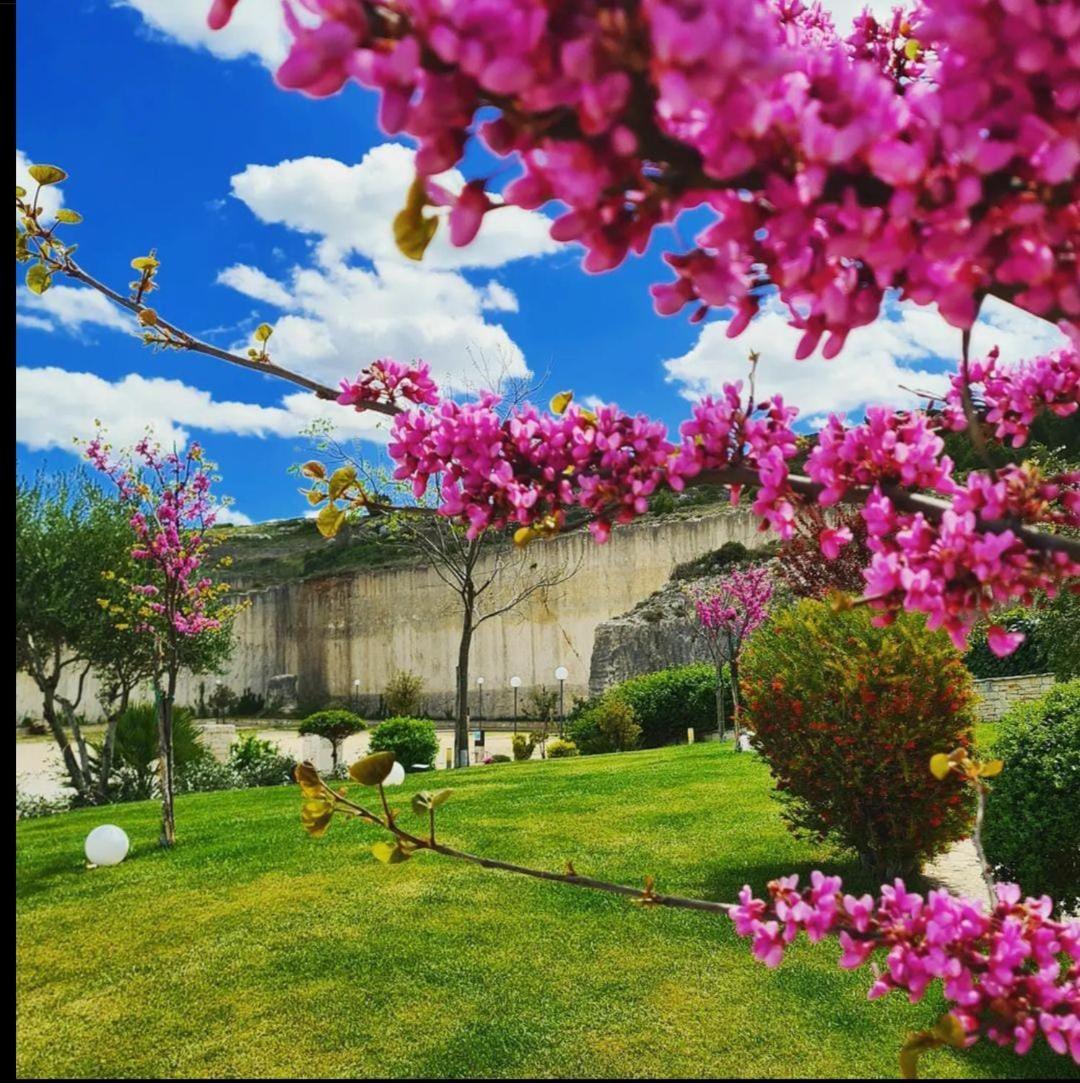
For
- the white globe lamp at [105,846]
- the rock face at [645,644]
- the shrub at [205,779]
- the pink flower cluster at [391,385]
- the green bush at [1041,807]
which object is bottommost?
the shrub at [205,779]

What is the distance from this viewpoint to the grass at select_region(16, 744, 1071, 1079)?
4039 millimetres

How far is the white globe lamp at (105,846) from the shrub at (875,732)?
5.00 meters

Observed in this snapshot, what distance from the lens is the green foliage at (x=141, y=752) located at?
49.5 feet

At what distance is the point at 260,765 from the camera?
51.8ft

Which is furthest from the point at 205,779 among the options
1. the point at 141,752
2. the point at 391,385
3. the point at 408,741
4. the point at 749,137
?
the point at 749,137

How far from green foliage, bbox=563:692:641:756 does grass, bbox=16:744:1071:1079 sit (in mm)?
8302

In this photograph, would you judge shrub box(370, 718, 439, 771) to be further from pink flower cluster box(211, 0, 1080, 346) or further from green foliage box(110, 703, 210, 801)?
pink flower cluster box(211, 0, 1080, 346)

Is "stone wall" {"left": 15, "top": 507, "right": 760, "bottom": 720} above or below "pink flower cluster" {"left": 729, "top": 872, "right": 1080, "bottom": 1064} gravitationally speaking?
above

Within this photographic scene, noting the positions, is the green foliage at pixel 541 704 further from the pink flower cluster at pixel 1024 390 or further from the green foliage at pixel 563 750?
the pink flower cluster at pixel 1024 390

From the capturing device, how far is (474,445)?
184 cm

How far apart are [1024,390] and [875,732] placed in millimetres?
4119

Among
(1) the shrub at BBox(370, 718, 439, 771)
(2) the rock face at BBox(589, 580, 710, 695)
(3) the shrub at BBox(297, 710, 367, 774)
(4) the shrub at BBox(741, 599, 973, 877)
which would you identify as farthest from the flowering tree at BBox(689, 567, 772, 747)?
(4) the shrub at BBox(741, 599, 973, 877)

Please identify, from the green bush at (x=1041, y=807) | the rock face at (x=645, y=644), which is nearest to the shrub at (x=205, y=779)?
the rock face at (x=645, y=644)
